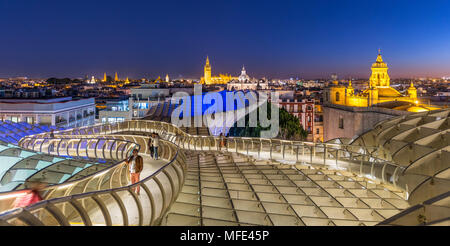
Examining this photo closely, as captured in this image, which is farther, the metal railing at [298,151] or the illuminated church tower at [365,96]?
the illuminated church tower at [365,96]

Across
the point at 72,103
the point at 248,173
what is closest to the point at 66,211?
the point at 248,173

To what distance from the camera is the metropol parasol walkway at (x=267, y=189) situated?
15.9 ft

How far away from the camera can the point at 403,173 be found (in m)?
9.69

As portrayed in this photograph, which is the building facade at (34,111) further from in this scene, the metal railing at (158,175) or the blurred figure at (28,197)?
the blurred figure at (28,197)

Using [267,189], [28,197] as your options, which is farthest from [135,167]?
[267,189]

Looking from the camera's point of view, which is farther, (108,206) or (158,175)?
(158,175)

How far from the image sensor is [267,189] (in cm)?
902

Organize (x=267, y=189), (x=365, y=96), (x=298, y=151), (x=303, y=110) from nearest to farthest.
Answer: (x=267, y=189)
(x=298, y=151)
(x=365, y=96)
(x=303, y=110)

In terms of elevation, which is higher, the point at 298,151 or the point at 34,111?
the point at 34,111

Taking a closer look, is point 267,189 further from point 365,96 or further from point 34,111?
point 365,96

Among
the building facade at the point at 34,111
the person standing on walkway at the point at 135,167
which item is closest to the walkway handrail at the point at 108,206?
the person standing on walkway at the point at 135,167

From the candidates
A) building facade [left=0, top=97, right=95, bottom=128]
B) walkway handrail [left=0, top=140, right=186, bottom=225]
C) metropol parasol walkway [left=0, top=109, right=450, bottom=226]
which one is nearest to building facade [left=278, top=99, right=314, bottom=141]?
building facade [left=0, top=97, right=95, bottom=128]
